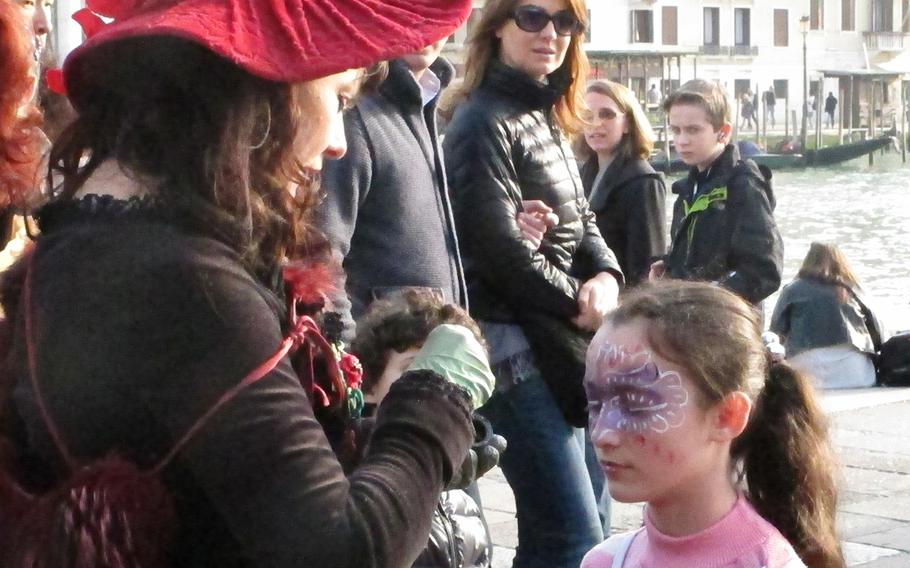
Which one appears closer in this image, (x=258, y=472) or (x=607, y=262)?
(x=258, y=472)

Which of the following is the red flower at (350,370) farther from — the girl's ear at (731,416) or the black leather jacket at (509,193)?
the black leather jacket at (509,193)

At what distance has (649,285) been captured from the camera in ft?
9.54

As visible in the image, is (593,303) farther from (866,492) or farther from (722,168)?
(866,492)

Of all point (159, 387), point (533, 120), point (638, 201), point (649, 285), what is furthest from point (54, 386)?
point (638, 201)

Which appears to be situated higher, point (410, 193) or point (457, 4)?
point (457, 4)

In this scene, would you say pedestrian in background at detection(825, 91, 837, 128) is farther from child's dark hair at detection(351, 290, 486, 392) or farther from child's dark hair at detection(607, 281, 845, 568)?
child's dark hair at detection(607, 281, 845, 568)

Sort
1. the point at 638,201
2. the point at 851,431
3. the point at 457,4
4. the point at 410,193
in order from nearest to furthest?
the point at 457,4, the point at 410,193, the point at 638,201, the point at 851,431

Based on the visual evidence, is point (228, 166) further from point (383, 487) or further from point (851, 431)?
point (851, 431)

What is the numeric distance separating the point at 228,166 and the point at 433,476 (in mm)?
446

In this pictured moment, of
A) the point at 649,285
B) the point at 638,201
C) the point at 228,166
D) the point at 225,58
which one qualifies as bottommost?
the point at 638,201

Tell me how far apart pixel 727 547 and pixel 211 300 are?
121 centimetres

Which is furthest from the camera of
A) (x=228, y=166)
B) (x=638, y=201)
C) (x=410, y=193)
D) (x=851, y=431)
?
(x=851, y=431)

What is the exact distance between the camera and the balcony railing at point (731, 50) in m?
68.8

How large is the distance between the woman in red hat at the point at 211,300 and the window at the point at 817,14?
74.5 meters
